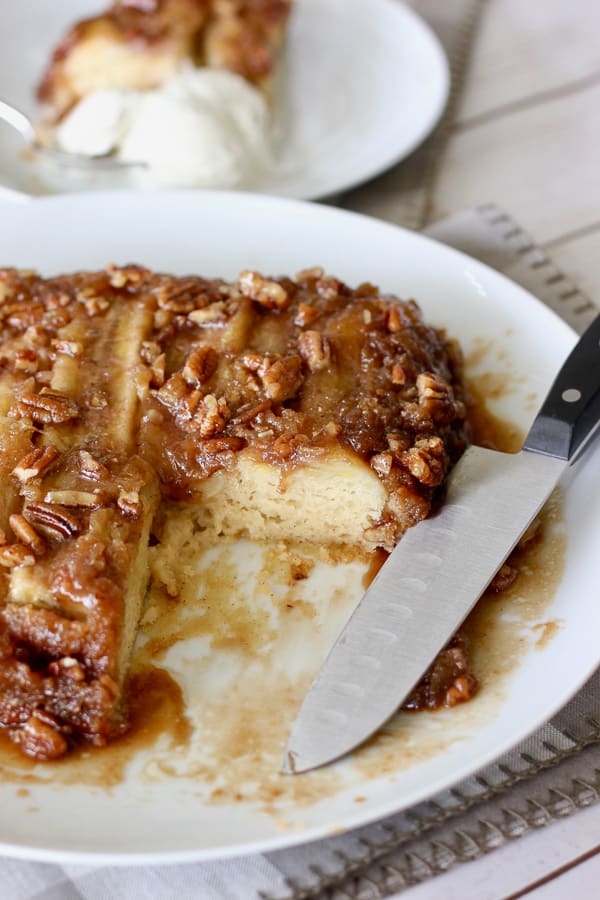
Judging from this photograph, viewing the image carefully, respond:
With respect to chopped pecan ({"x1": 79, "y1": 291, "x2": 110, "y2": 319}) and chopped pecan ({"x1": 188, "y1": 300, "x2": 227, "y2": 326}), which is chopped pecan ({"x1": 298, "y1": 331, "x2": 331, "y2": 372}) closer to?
chopped pecan ({"x1": 188, "y1": 300, "x2": 227, "y2": 326})

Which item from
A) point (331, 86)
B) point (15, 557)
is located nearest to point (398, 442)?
point (15, 557)

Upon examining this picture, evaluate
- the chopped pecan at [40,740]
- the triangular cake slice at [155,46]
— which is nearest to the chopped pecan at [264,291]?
the chopped pecan at [40,740]

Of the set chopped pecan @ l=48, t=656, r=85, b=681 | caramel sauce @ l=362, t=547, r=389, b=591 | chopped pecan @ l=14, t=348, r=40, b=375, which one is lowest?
chopped pecan @ l=48, t=656, r=85, b=681

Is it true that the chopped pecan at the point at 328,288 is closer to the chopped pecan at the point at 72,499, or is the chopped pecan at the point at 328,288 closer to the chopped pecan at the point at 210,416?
the chopped pecan at the point at 210,416

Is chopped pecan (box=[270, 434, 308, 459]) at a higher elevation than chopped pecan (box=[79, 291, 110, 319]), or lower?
higher

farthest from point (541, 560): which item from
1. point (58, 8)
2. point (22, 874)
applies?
point (58, 8)

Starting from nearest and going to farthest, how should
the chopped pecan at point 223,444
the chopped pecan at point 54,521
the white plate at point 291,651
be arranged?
the white plate at point 291,651 → the chopped pecan at point 54,521 → the chopped pecan at point 223,444

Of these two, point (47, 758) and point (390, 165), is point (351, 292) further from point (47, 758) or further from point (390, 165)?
point (47, 758)

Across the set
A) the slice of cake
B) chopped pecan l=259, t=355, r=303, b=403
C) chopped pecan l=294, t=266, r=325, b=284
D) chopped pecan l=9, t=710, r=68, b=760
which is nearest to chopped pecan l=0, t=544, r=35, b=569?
the slice of cake
